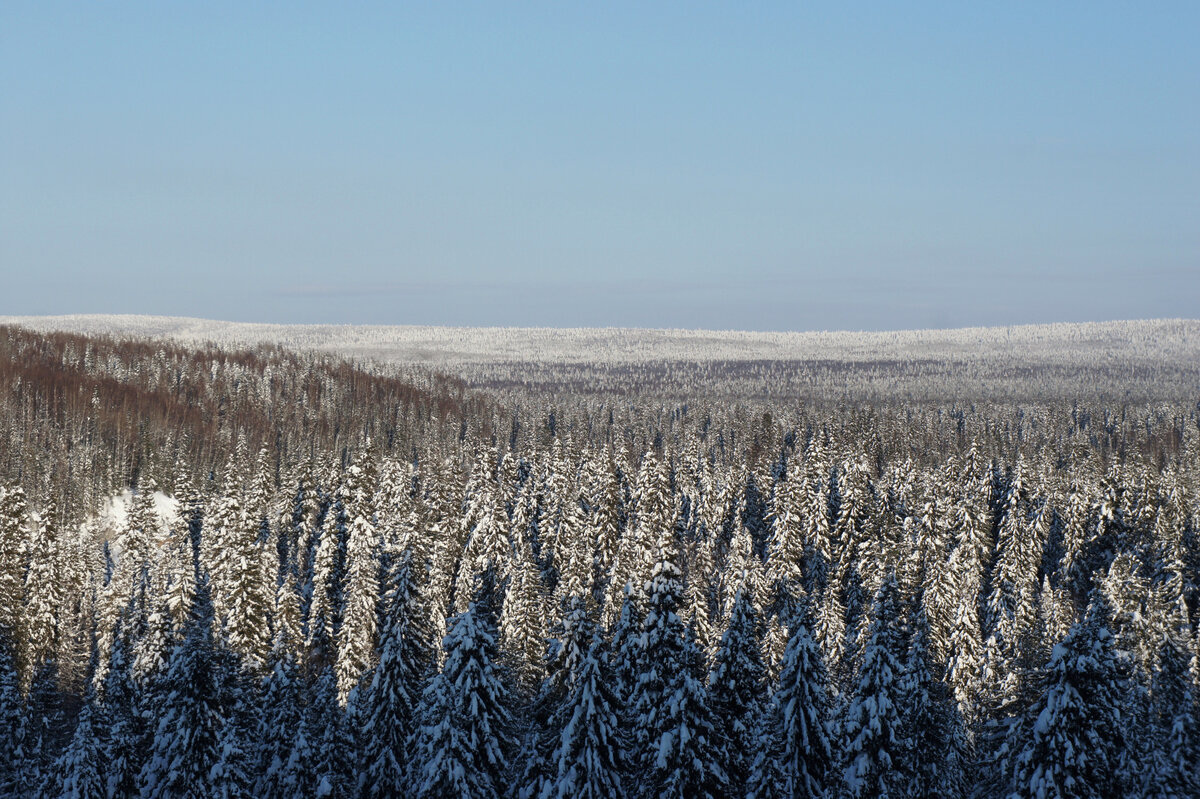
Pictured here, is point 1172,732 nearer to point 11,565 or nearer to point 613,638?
point 613,638

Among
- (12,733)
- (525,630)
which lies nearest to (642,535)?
(525,630)

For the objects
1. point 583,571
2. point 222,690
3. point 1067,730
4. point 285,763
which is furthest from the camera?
point 583,571

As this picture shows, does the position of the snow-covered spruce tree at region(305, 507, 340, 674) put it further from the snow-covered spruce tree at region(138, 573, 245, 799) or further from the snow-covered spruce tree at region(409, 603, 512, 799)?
the snow-covered spruce tree at region(409, 603, 512, 799)

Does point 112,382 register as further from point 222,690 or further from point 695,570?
point 222,690

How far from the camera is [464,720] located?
28891 mm

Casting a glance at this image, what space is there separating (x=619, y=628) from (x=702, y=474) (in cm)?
7152

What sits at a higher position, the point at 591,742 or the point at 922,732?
the point at 591,742

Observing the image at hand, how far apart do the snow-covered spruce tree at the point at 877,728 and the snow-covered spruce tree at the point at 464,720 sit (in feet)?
36.1

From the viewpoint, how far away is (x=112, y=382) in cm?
17562

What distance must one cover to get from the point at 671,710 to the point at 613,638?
12.6ft

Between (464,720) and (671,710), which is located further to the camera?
(464,720)

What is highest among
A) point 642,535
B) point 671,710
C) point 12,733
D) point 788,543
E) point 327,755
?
point 671,710

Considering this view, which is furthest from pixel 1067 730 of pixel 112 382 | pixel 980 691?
pixel 112 382

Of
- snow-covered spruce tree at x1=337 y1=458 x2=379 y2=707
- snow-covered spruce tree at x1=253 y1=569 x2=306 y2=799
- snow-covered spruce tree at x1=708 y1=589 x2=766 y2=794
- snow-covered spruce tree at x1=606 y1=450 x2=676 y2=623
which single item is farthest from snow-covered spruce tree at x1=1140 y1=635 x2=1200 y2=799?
snow-covered spruce tree at x1=337 y1=458 x2=379 y2=707
